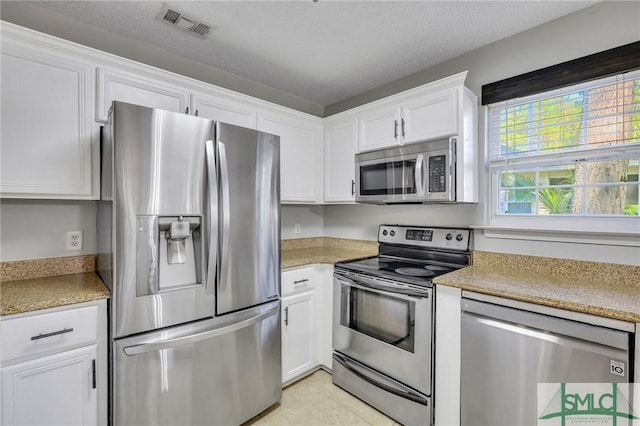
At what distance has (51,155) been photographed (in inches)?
62.2

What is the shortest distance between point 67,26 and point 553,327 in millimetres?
3145

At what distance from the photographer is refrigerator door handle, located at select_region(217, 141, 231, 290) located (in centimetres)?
165

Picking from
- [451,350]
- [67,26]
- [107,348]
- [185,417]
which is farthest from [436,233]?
[67,26]

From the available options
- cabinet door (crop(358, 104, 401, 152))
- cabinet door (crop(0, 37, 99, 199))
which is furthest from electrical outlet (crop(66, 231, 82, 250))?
cabinet door (crop(358, 104, 401, 152))

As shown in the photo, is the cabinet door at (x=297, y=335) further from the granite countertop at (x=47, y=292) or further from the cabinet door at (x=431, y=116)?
the cabinet door at (x=431, y=116)

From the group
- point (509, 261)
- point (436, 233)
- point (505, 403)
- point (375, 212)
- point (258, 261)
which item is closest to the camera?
point (505, 403)

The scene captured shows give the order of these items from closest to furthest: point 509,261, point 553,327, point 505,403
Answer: point 553,327 < point 505,403 < point 509,261

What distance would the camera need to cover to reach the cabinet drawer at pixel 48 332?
1215mm

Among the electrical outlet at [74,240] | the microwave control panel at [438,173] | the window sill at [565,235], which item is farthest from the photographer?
the microwave control panel at [438,173]

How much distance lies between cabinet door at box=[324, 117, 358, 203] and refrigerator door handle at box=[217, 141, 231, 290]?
1.23 m

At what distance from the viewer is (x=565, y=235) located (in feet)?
5.85

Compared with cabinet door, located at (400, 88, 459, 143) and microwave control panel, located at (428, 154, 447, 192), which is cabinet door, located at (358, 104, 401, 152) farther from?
microwave control panel, located at (428, 154, 447, 192)

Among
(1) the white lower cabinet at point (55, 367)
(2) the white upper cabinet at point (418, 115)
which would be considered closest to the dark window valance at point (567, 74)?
(2) the white upper cabinet at point (418, 115)

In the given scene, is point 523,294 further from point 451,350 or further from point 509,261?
point 509,261
